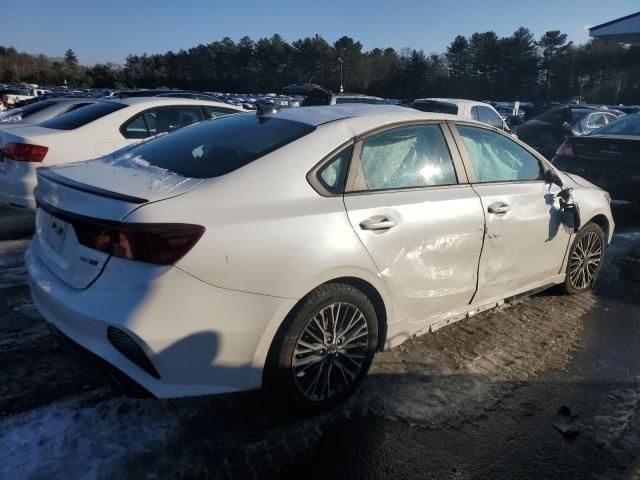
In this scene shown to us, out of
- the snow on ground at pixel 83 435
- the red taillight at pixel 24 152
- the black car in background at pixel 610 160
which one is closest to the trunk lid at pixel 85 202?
the snow on ground at pixel 83 435

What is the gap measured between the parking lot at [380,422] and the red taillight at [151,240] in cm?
97

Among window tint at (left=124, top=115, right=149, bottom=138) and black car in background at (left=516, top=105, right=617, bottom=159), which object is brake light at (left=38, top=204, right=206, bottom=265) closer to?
window tint at (left=124, top=115, right=149, bottom=138)

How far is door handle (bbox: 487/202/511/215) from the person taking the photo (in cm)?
349

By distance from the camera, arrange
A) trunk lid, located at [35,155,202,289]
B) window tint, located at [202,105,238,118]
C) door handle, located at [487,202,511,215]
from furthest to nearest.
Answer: window tint, located at [202,105,238,118] < door handle, located at [487,202,511,215] < trunk lid, located at [35,155,202,289]

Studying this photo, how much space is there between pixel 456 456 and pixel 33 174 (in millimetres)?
5186

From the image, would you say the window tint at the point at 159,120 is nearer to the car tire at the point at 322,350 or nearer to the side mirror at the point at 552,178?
the side mirror at the point at 552,178

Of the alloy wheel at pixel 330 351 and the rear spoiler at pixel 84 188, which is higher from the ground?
the rear spoiler at pixel 84 188

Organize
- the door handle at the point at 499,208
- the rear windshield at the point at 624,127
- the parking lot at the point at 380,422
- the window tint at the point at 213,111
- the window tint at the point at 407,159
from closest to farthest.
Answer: the parking lot at the point at 380,422 → the window tint at the point at 407,159 → the door handle at the point at 499,208 → the window tint at the point at 213,111 → the rear windshield at the point at 624,127

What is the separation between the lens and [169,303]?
221 centimetres

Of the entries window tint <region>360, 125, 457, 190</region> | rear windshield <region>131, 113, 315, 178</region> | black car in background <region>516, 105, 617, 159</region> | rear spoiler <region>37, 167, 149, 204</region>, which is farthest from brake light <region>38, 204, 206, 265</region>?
black car in background <region>516, 105, 617, 159</region>

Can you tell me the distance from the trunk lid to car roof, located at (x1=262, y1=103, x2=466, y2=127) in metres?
0.92

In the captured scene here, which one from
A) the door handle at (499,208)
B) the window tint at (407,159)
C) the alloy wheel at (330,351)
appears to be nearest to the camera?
the alloy wheel at (330,351)

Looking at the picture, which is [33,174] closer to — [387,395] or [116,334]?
[116,334]

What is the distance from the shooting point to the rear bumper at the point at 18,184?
18.4 feet
